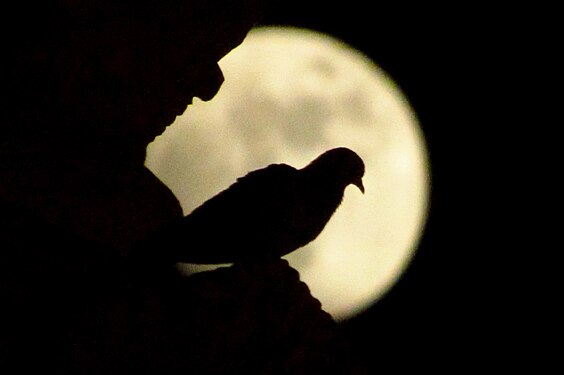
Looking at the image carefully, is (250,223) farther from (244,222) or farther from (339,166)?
(339,166)

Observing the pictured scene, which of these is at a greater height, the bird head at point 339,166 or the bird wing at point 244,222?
the bird head at point 339,166

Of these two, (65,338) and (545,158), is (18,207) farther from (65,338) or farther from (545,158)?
(545,158)

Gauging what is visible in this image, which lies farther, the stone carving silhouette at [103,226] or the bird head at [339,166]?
the bird head at [339,166]

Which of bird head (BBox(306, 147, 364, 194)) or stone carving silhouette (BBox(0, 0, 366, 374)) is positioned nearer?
stone carving silhouette (BBox(0, 0, 366, 374))

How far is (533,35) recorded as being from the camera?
6.15 ft

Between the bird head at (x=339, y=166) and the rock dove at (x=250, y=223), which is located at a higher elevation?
the bird head at (x=339, y=166)

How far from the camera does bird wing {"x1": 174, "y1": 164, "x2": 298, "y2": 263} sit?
52cm

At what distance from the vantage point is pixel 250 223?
1.74 feet

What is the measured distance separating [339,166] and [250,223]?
5.2 inches

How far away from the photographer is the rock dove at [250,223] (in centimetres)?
52

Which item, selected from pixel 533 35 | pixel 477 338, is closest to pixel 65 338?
pixel 533 35

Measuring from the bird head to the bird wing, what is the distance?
0.07m

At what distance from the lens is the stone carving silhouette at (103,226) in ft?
1.57

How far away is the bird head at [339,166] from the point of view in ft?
2.03
